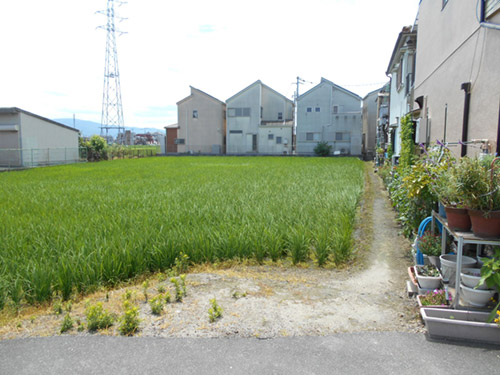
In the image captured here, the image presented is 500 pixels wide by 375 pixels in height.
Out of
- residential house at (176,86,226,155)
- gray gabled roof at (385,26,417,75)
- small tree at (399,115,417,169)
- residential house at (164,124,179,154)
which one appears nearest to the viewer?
small tree at (399,115,417,169)

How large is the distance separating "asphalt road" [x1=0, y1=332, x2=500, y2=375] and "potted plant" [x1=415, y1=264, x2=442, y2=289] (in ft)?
2.46

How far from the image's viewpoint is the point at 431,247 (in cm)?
431

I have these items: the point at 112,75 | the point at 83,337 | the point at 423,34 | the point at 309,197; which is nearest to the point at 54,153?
the point at 112,75

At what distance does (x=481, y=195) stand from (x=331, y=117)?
36.2m

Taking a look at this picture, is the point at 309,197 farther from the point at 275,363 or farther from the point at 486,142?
the point at 275,363

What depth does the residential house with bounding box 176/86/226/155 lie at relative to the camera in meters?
42.0

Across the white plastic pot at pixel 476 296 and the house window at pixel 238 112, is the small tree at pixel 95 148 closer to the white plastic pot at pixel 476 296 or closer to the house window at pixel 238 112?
the house window at pixel 238 112

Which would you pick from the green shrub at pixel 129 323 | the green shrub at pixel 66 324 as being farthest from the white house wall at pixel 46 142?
the green shrub at pixel 129 323

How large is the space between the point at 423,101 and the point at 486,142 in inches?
193

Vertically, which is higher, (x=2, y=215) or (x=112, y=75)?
(x=112, y=75)

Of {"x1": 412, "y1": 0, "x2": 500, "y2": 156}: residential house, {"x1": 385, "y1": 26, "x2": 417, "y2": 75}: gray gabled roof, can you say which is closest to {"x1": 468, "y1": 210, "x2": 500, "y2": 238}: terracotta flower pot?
{"x1": 412, "y1": 0, "x2": 500, "y2": 156}: residential house

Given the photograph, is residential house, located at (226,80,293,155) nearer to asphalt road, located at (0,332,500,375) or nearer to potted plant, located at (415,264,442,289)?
potted plant, located at (415,264,442,289)

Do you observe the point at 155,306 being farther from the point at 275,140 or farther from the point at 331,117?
the point at 275,140

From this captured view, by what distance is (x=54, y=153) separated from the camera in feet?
87.1
